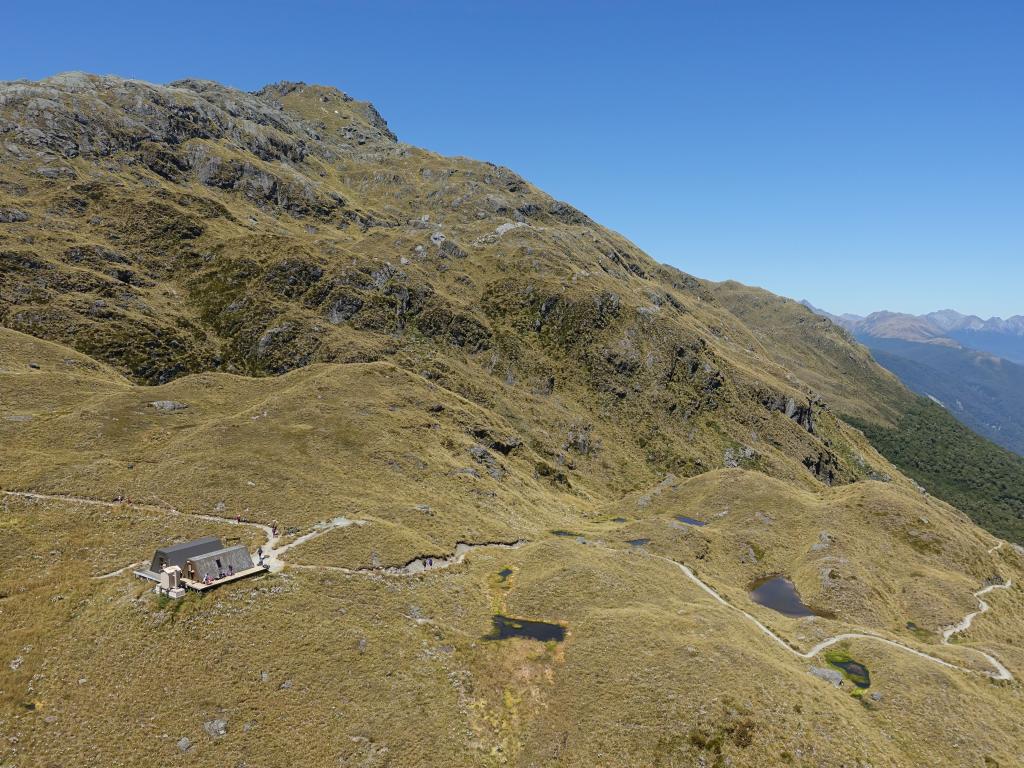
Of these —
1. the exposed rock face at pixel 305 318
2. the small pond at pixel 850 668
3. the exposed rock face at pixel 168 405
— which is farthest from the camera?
the exposed rock face at pixel 305 318

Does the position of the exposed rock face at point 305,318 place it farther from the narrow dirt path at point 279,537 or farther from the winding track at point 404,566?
the winding track at point 404,566

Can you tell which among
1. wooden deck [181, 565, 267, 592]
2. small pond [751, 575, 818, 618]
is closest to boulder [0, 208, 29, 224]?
wooden deck [181, 565, 267, 592]

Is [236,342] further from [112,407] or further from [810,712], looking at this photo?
[810,712]

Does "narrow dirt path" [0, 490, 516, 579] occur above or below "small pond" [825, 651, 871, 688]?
below

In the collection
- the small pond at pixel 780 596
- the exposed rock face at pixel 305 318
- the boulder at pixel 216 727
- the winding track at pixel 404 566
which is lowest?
the boulder at pixel 216 727

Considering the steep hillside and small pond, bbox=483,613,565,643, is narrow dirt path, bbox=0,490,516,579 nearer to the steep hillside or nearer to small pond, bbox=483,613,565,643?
the steep hillside

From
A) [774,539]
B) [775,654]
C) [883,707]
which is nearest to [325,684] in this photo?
[775,654]

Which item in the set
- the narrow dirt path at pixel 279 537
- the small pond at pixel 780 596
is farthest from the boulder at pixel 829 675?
the narrow dirt path at pixel 279 537
